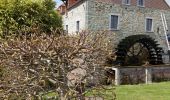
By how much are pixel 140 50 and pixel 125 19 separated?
2.69 m

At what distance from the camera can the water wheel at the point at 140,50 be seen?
28.2 meters

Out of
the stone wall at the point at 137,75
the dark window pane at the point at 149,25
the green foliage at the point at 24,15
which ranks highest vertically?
the dark window pane at the point at 149,25

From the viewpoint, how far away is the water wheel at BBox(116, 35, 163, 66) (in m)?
28.2

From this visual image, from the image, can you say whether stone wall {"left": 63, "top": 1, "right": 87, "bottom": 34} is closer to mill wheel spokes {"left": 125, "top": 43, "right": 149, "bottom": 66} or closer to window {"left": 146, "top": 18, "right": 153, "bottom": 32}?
mill wheel spokes {"left": 125, "top": 43, "right": 149, "bottom": 66}

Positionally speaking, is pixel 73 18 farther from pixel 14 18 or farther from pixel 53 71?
pixel 53 71

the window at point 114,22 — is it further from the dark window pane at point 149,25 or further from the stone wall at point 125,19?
the dark window pane at point 149,25

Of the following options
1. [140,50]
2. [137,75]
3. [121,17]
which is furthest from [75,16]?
[137,75]

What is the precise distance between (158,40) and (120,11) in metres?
A: 4.87

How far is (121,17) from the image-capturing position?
98.5ft

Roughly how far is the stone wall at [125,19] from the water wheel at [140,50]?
125cm

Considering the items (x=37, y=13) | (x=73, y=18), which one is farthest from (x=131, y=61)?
(x=37, y=13)

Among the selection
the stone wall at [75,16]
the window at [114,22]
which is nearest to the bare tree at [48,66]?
the stone wall at [75,16]

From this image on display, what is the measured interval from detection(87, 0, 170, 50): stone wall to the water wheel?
125 centimetres

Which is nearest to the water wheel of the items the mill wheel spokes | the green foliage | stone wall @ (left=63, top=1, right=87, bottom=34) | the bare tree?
the mill wheel spokes
